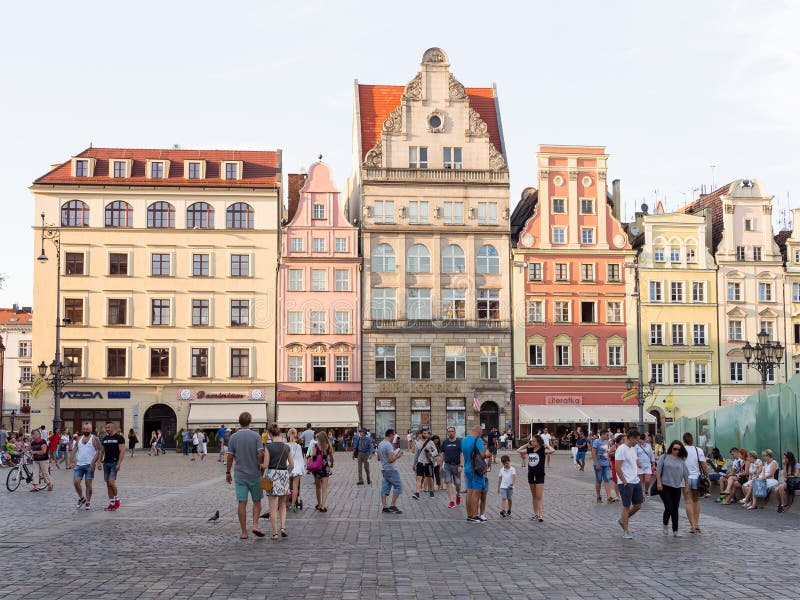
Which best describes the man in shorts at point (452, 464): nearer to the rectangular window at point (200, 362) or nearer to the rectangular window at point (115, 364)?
the rectangular window at point (200, 362)

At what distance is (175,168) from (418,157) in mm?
15192

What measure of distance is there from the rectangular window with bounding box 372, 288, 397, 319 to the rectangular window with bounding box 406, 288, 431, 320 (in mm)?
901

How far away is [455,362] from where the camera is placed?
2643 inches

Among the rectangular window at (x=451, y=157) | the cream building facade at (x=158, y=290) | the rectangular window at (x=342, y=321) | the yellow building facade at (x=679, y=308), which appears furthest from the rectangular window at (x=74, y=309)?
the yellow building facade at (x=679, y=308)

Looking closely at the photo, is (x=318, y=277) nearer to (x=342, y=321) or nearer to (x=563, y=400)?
(x=342, y=321)

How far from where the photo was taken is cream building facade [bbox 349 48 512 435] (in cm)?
6656

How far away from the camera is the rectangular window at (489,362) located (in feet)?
220

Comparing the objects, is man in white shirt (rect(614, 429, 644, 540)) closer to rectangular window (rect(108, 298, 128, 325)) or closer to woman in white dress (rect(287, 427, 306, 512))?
woman in white dress (rect(287, 427, 306, 512))

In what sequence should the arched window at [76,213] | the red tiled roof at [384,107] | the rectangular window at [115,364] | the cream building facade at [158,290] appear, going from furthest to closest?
the red tiled roof at [384,107] < the arched window at [76,213] < the rectangular window at [115,364] < the cream building facade at [158,290]

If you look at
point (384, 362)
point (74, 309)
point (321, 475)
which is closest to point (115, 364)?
point (74, 309)

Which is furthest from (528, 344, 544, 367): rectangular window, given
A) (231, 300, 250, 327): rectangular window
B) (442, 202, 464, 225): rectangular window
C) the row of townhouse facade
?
(231, 300, 250, 327): rectangular window

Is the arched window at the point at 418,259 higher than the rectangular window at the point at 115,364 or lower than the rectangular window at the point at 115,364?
higher

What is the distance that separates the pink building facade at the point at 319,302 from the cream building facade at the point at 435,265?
91cm

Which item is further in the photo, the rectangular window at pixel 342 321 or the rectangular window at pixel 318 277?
the rectangular window at pixel 318 277
